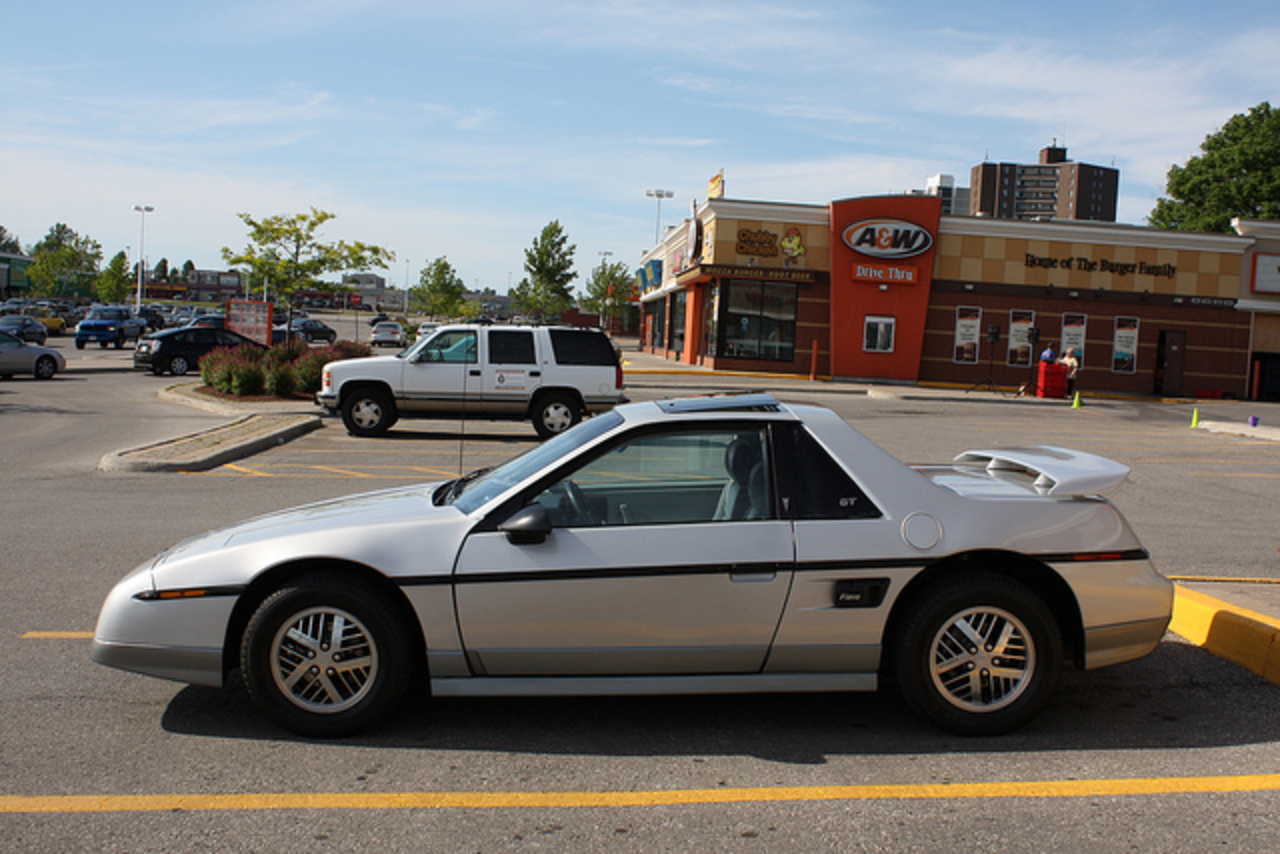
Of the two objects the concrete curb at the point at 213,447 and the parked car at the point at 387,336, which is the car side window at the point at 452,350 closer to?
the concrete curb at the point at 213,447

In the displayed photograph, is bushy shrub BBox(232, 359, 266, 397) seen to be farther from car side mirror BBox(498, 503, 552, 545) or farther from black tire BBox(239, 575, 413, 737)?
car side mirror BBox(498, 503, 552, 545)

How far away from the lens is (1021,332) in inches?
1503

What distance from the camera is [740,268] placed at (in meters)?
37.6

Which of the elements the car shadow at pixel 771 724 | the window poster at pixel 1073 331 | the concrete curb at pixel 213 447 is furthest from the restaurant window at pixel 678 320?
the car shadow at pixel 771 724

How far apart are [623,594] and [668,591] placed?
0.19 metres

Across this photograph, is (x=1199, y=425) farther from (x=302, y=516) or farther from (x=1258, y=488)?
(x=302, y=516)

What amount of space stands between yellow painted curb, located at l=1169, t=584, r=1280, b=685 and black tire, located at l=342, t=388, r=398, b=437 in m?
12.7

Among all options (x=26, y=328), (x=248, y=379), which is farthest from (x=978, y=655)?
(x=26, y=328)

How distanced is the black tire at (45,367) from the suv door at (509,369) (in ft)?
61.7

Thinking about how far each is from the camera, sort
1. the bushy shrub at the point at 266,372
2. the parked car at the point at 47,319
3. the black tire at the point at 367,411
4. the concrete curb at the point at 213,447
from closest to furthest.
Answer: the concrete curb at the point at 213,447 → the black tire at the point at 367,411 → the bushy shrub at the point at 266,372 → the parked car at the point at 47,319

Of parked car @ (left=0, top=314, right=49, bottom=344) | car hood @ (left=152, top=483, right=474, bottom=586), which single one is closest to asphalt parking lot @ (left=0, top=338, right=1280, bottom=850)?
car hood @ (left=152, top=483, right=474, bottom=586)

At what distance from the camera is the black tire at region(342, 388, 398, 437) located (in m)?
16.1

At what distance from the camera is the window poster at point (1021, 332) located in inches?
1502

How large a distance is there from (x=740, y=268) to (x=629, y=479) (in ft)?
111
